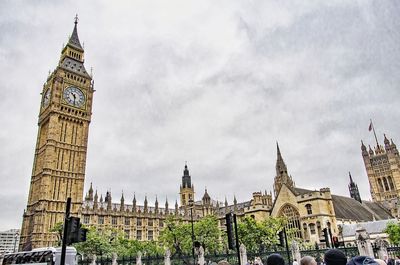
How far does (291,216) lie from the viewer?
5241 cm

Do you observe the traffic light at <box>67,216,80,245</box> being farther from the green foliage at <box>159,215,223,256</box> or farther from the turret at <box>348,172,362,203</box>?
the turret at <box>348,172,362,203</box>

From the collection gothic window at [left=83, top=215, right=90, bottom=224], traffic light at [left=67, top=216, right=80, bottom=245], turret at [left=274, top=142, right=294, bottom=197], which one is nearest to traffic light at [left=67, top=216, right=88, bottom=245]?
traffic light at [left=67, top=216, right=80, bottom=245]

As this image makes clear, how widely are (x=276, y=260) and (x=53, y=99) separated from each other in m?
68.6

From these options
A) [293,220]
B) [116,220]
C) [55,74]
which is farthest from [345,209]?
[55,74]

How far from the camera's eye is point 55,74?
68250 mm

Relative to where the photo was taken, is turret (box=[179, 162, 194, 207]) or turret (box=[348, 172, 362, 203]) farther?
turret (box=[179, 162, 194, 207])

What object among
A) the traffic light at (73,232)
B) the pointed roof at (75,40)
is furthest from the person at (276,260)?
the pointed roof at (75,40)

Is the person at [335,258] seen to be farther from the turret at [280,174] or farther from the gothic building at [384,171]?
the gothic building at [384,171]

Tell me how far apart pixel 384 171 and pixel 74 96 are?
305 ft

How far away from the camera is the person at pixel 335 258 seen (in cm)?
395

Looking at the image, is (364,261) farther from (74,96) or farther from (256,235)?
(74,96)

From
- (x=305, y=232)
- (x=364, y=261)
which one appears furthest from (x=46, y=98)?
(x=364, y=261)

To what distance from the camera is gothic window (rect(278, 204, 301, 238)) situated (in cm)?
5081

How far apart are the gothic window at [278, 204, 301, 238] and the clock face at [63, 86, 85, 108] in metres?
48.1
